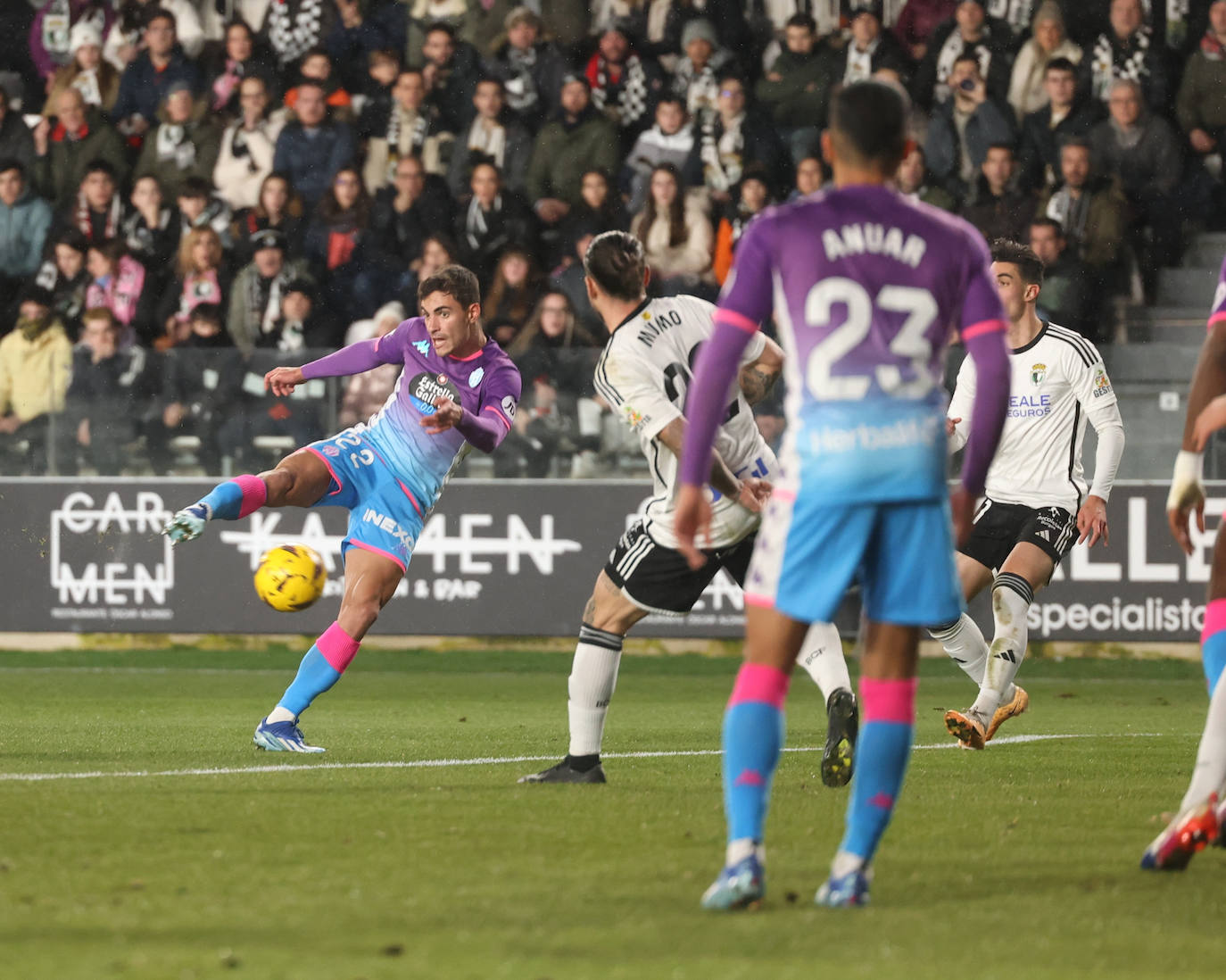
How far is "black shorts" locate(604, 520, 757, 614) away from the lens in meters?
6.59

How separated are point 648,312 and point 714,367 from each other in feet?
7.45

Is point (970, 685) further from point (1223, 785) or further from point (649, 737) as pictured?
point (1223, 785)

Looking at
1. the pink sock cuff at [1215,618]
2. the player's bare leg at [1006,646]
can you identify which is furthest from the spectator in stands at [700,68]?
the pink sock cuff at [1215,618]

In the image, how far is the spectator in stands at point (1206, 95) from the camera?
607 inches

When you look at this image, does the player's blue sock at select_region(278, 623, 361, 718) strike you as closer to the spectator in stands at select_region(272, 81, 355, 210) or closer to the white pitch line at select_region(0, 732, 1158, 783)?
the white pitch line at select_region(0, 732, 1158, 783)

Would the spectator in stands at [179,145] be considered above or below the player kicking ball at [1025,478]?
above

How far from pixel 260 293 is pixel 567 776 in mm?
9303

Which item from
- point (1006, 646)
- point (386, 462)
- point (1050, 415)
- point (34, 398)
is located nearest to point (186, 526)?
point (386, 462)

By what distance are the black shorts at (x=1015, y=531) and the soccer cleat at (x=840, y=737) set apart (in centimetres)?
222

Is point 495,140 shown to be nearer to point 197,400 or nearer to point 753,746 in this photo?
point 197,400

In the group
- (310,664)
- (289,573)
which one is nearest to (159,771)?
(310,664)

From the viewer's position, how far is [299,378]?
337 inches

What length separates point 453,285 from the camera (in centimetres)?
817

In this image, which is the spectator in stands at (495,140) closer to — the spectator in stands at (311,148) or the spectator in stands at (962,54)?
the spectator in stands at (311,148)
